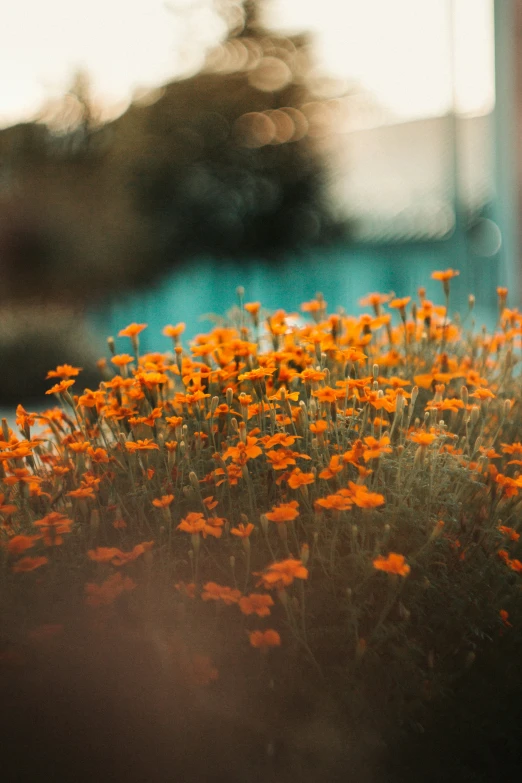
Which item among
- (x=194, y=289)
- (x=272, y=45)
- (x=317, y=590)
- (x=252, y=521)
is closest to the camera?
(x=317, y=590)

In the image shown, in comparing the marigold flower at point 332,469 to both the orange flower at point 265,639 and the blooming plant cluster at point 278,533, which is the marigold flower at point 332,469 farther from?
the orange flower at point 265,639

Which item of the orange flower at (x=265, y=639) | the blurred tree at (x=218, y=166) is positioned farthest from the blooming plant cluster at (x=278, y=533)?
the blurred tree at (x=218, y=166)

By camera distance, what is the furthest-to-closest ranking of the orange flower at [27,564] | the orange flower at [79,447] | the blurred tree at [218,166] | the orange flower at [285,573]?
the blurred tree at [218,166]
the orange flower at [79,447]
the orange flower at [27,564]
the orange flower at [285,573]

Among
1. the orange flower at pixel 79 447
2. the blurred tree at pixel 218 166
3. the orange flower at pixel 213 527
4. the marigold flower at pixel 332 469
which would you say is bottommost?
the orange flower at pixel 213 527

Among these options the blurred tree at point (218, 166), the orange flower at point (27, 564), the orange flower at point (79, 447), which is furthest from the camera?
the blurred tree at point (218, 166)

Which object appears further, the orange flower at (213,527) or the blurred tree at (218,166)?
the blurred tree at (218,166)

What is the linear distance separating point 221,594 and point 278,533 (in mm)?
217

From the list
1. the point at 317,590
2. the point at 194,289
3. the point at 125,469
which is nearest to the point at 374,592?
the point at 317,590

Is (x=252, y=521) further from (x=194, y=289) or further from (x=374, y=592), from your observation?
(x=194, y=289)

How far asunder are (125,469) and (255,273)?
8.38 metres

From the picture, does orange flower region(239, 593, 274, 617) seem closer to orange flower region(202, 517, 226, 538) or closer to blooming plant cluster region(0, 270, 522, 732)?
blooming plant cluster region(0, 270, 522, 732)

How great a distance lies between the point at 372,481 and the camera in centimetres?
157

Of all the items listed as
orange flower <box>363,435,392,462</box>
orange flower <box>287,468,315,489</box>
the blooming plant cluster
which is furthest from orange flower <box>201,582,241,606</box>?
orange flower <box>363,435,392,462</box>

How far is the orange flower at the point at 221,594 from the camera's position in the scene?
1252 mm
